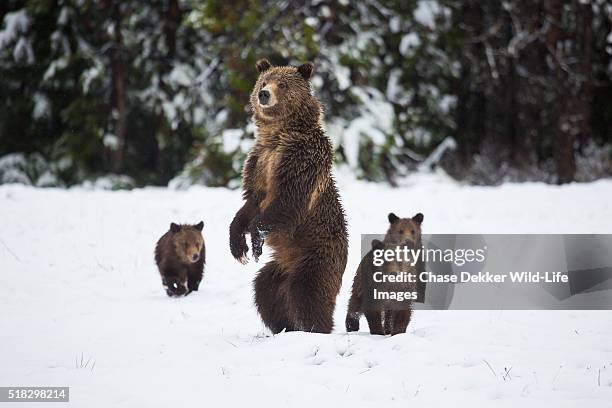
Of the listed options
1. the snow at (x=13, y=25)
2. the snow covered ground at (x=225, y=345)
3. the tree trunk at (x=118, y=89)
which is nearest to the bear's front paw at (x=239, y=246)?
the snow covered ground at (x=225, y=345)

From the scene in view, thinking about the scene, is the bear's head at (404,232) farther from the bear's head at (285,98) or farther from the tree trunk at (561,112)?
the tree trunk at (561,112)

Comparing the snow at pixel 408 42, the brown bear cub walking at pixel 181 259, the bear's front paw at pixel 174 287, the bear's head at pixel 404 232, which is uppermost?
the snow at pixel 408 42

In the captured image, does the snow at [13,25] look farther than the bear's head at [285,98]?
Yes

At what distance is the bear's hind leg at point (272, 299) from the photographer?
5.73 metres

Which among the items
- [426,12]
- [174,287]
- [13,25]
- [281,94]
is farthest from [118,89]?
[281,94]

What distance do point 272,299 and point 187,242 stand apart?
2502 mm

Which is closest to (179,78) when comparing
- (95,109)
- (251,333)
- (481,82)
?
(95,109)

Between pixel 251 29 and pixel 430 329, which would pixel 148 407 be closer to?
pixel 430 329

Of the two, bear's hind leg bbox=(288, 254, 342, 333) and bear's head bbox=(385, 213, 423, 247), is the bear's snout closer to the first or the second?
bear's hind leg bbox=(288, 254, 342, 333)

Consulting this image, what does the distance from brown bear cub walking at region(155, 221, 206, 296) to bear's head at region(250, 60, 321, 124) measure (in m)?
2.48

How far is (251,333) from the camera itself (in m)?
6.06

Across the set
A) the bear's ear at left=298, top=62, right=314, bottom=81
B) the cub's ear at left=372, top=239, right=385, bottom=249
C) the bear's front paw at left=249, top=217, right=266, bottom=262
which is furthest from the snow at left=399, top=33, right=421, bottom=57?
the bear's front paw at left=249, top=217, right=266, bottom=262

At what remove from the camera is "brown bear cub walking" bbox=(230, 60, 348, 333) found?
5.47m

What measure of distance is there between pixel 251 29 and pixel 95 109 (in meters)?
5.87
